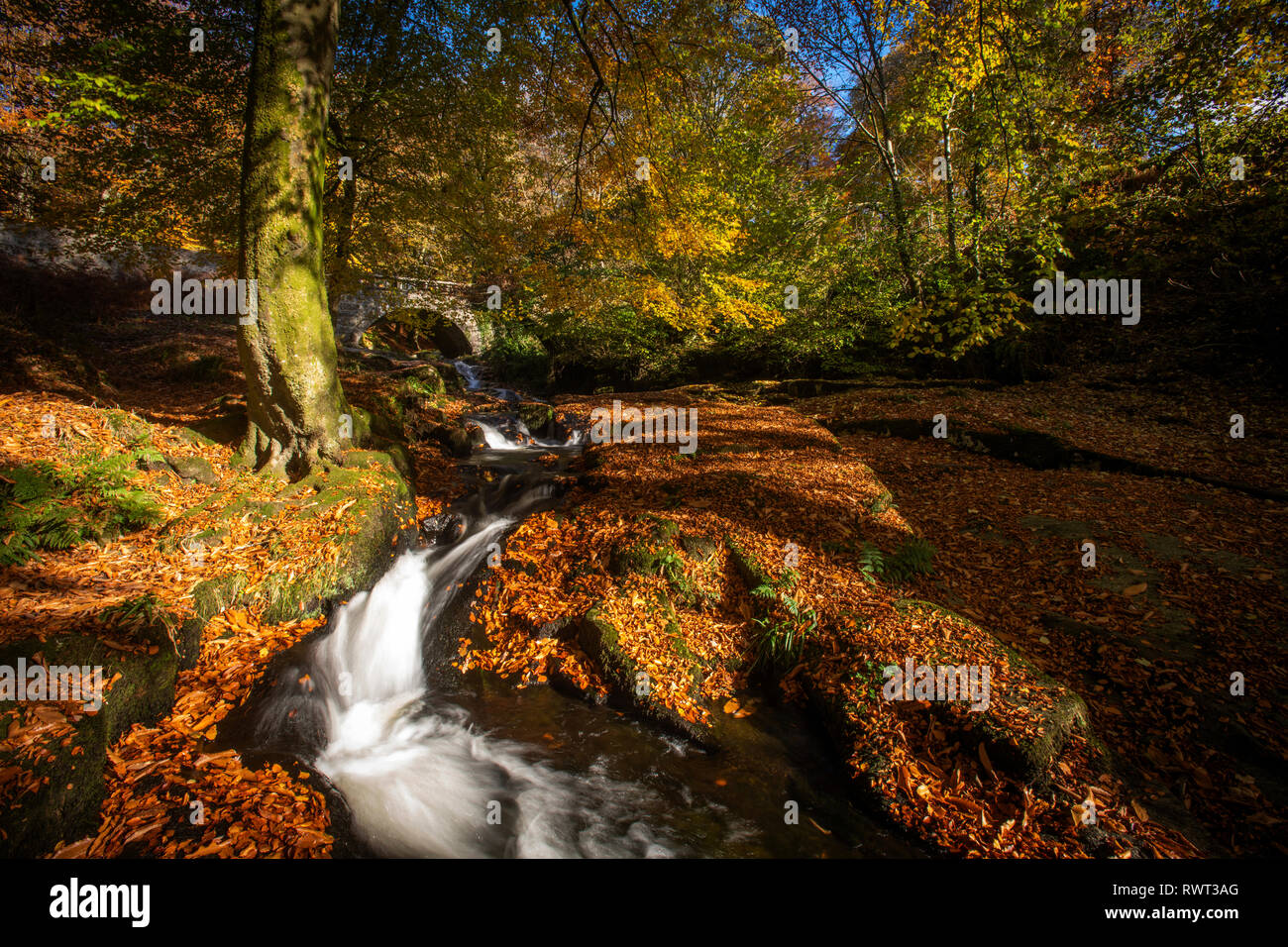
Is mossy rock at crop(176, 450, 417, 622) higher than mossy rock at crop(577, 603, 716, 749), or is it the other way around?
mossy rock at crop(176, 450, 417, 622)

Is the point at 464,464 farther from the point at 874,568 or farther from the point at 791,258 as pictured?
the point at 791,258

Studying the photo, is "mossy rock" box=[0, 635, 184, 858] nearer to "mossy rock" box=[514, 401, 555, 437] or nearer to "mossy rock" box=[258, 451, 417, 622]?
"mossy rock" box=[258, 451, 417, 622]

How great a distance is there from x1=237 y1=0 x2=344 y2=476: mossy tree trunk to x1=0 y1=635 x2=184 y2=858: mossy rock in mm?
2784

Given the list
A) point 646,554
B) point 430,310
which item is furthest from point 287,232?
point 430,310

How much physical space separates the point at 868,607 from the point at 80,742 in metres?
5.36

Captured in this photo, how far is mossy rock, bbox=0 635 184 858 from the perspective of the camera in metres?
2.12

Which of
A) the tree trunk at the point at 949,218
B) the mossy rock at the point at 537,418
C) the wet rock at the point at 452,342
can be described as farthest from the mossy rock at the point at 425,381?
the tree trunk at the point at 949,218

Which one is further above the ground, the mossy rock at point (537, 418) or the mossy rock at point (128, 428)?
the mossy rock at point (537, 418)

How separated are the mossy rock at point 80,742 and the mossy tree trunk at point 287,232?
Answer: 278 centimetres

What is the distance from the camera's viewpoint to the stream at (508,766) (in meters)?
3.00

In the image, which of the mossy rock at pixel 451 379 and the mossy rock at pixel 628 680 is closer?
the mossy rock at pixel 628 680

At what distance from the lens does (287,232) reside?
468cm

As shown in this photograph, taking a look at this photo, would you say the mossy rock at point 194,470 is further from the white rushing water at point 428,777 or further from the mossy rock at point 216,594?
the white rushing water at point 428,777

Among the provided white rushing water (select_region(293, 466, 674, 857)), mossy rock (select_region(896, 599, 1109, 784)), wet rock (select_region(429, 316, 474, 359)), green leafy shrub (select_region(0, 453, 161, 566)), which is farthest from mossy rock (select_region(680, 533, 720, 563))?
wet rock (select_region(429, 316, 474, 359))
